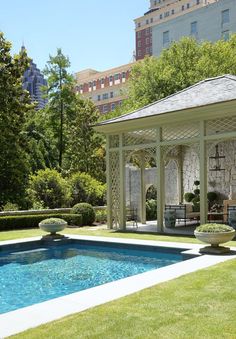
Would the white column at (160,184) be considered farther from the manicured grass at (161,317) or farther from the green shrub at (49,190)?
the manicured grass at (161,317)

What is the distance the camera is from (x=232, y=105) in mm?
13719

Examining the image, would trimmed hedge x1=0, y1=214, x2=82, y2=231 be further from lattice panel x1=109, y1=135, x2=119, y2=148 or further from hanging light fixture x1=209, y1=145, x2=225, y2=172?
hanging light fixture x1=209, y1=145, x2=225, y2=172

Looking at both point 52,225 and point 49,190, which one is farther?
point 49,190

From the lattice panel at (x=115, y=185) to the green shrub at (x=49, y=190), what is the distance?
221 inches

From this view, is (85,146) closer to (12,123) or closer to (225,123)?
(12,123)

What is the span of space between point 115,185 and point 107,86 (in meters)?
58.4

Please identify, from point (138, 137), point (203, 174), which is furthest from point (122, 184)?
point (203, 174)

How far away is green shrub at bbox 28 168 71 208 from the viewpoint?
2262 cm

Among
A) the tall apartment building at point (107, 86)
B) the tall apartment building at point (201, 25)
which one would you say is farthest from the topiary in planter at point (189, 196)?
the tall apartment building at point (107, 86)

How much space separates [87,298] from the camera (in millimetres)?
6457

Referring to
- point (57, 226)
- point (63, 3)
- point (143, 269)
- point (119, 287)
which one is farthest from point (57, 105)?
point (119, 287)

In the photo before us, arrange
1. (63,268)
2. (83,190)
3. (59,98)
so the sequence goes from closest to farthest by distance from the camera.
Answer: (63,268) < (83,190) < (59,98)

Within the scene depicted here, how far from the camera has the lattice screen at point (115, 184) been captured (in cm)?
1770

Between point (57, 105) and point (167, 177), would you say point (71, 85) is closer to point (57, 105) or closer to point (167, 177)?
point (57, 105)
